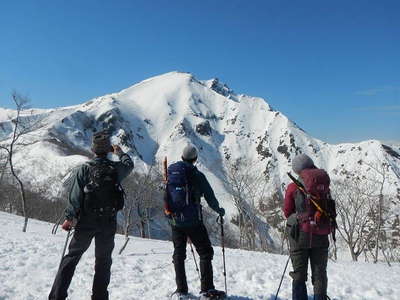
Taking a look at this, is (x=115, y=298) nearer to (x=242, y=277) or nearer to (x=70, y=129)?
(x=242, y=277)

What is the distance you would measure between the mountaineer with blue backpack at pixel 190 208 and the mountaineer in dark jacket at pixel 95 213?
811 mm

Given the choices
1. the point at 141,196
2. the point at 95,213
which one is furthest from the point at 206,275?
the point at 141,196

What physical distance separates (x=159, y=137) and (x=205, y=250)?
183m

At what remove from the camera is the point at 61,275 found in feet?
18.4

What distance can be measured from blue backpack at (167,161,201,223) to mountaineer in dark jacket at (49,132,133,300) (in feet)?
2.60

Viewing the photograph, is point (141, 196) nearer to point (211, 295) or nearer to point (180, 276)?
point (180, 276)

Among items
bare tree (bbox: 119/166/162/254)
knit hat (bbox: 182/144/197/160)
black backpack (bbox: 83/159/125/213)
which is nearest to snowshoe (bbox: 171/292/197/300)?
black backpack (bbox: 83/159/125/213)

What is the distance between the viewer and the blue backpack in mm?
6215

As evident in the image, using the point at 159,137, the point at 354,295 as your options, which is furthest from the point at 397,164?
the point at 354,295

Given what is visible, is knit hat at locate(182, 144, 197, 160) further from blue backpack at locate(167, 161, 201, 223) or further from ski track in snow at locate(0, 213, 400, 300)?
ski track in snow at locate(0, 213, 400, 300)

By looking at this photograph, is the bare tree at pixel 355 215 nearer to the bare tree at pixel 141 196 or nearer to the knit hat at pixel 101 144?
the bare tree at pixel 141 196

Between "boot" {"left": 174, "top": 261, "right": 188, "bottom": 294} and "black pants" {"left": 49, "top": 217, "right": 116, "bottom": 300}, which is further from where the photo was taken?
"boot" {"left": 174, "top": 261, "right": 188, "bottom": 294}

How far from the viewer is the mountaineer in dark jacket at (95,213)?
18.3ft

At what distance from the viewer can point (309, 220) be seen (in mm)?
5559
